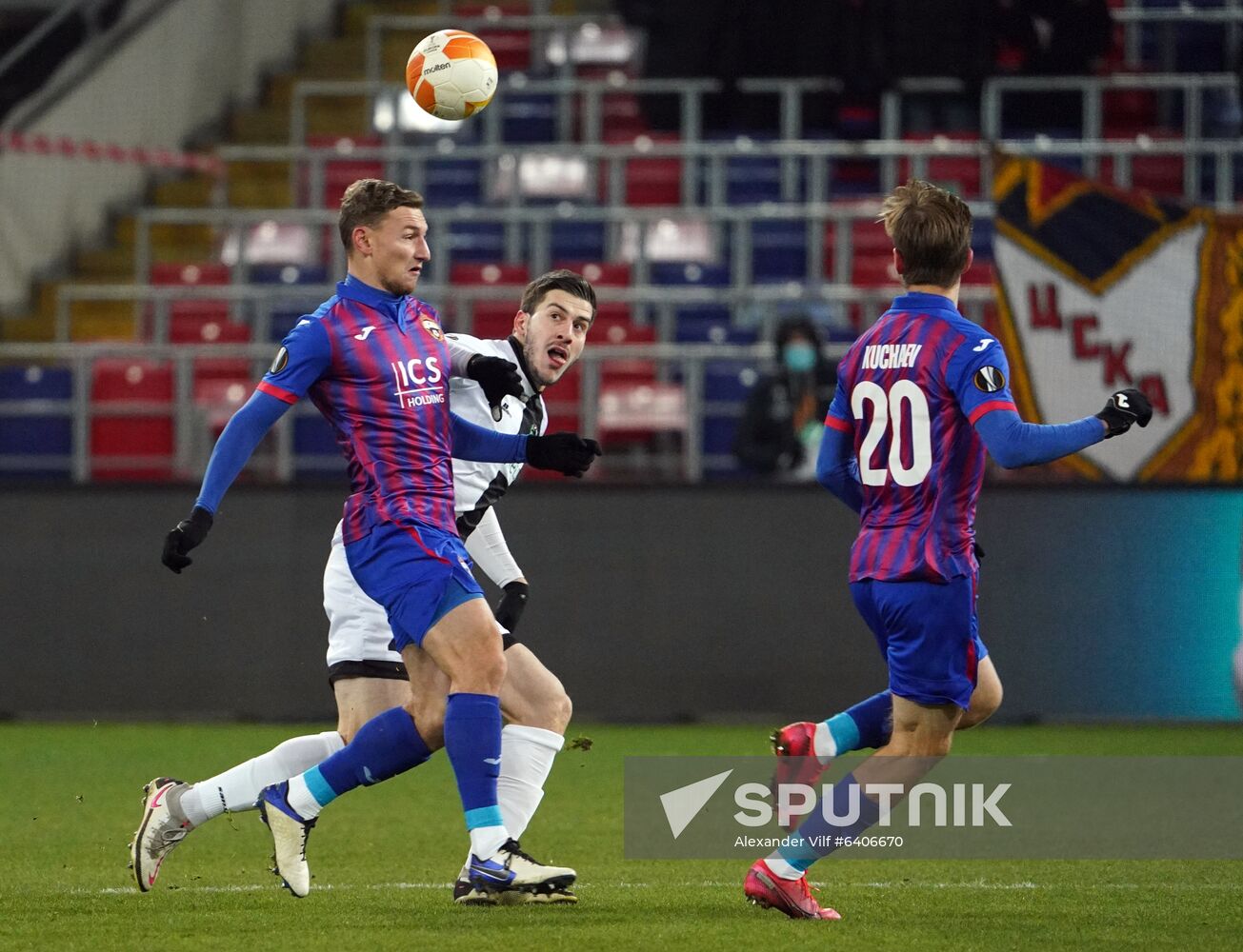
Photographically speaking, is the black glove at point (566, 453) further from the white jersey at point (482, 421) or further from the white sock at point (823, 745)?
the white sock at point (823, 745)

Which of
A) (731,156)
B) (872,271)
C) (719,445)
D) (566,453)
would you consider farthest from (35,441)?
(566,453)

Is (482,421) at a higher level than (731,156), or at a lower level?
lower

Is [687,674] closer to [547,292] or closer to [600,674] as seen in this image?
[600,674]

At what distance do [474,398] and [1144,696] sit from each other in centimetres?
558

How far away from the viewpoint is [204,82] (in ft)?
55.1

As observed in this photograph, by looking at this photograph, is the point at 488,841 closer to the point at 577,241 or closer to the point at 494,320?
the point at 494,320

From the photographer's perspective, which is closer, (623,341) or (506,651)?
(506,651)

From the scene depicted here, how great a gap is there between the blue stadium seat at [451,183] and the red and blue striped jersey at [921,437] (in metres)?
10.3

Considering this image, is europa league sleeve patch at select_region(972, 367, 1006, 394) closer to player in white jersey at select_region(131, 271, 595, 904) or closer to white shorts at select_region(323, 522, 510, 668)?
player in white jersey at select_region(131, 271, 595, 904)

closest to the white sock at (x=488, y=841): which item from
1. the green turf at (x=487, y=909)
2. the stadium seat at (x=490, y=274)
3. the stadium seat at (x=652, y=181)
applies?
the green turf at (x=487, y=909)

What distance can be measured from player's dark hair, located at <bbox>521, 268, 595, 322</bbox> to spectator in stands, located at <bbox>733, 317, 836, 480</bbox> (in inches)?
192

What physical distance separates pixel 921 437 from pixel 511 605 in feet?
5.27

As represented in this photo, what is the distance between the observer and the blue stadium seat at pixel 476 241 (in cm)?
1480

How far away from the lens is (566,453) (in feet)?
18.6
